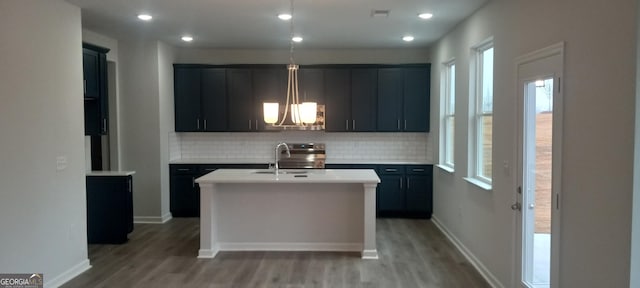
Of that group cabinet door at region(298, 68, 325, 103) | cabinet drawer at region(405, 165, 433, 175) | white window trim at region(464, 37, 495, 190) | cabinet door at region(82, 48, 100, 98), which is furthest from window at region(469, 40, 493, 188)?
cabinet door at region(82, 48, 100, 98)

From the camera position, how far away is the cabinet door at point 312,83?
761 centimetres

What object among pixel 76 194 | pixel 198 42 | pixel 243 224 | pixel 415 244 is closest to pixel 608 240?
pixel 415 244

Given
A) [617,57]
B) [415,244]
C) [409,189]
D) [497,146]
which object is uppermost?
[617,57]

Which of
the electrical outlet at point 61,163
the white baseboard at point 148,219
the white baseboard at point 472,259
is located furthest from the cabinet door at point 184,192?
the white baseboard at point 472,259

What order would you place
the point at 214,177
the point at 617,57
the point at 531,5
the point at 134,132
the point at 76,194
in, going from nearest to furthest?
the point at 617,57
the point at 531,5
the point at 76,194
the point at 214,177
the point at 134,132

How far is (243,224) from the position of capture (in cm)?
554

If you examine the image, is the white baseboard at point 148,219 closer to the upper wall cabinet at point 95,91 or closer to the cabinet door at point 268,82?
the upper wall cabinet at point 95,91

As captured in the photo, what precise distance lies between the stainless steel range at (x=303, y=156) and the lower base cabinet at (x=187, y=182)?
594 mm

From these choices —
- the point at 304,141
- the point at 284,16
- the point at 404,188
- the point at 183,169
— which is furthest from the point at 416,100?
the point at 183,169

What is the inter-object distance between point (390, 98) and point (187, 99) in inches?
129

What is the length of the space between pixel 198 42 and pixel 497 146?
15.5 ft

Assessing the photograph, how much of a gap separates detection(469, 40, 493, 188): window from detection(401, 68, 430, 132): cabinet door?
7.60ft

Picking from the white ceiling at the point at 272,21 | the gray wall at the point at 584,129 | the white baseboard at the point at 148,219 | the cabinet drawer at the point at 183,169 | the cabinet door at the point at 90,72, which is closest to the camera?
the gray wall at the point at 584,129

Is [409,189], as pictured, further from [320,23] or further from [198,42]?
[198,42]
